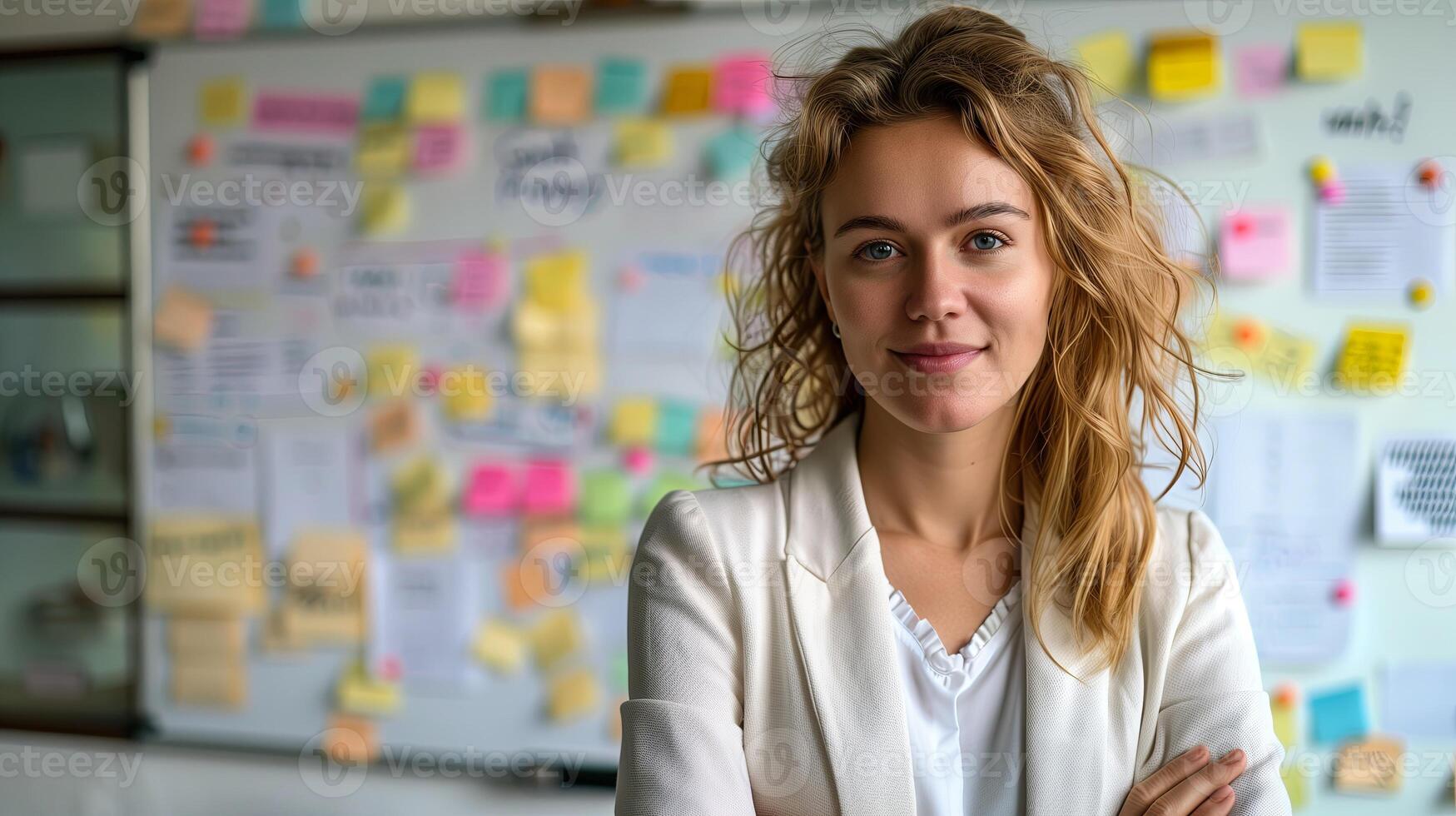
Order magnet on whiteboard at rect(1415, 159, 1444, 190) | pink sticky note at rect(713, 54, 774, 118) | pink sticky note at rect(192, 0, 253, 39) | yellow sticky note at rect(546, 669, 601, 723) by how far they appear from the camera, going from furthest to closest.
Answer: pink sticky note at rect(192, 0, 253, 39)
yellow sticky note at rect(546, 669, 601, 723)
pink sticky note at rect(713, 54, 774, 118)
magnet on whiteboard at rect(1415, 159, 1444, 190)

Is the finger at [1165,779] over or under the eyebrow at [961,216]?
under

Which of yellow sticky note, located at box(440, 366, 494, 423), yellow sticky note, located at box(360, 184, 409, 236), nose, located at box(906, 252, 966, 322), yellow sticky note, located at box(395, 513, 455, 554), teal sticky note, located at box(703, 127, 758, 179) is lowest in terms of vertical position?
yellow sticky note, located at box(395, 513, 455, 554)

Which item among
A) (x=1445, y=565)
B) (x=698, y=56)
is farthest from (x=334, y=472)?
(x=1445, y=565)

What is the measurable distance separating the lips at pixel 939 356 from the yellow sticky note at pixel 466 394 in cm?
121

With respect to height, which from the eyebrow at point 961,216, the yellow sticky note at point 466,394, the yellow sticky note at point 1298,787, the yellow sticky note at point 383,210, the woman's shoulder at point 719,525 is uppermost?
the yellow sticky note at point 383,210

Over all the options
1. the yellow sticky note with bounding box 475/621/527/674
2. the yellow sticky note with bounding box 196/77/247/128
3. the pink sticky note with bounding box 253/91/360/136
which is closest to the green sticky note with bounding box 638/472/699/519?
the yellow sticky note with bounding box 475/621/527/674

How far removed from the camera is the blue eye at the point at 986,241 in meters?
1.01

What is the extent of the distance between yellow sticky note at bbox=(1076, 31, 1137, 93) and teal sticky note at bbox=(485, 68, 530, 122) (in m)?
1.04

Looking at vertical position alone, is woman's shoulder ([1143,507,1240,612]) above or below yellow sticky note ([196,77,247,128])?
below

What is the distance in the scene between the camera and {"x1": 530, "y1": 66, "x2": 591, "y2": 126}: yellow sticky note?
195 cm

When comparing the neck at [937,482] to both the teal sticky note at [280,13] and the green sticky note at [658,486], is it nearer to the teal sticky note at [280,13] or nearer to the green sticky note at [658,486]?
the green sticky note at [658,486]

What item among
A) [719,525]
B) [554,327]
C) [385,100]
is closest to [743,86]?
[554,327]

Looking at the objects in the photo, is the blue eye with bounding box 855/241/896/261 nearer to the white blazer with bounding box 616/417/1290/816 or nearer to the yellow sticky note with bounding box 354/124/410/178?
the white blazer with bounding box 616/417/1290/816

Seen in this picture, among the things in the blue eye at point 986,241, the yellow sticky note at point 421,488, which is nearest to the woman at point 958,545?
the blue eye at point 986,241
